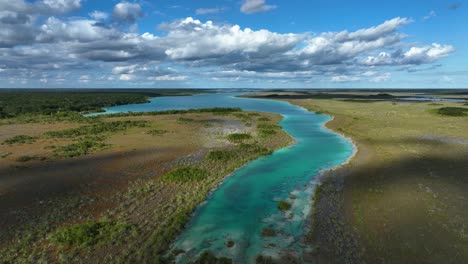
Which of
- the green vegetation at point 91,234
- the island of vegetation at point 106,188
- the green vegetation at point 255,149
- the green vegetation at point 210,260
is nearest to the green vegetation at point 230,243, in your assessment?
the island of vegetation at point 106,188

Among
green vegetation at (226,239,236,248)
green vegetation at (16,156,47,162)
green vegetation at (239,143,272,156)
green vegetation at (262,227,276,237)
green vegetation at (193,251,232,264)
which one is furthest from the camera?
green vegetation at (239,143,272,156)

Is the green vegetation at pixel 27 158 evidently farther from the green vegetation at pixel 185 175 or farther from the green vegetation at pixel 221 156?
the green vegetation at pixel 221 156

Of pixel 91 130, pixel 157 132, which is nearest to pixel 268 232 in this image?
pixel 157 132

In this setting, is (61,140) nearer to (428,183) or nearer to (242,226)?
(242,226)

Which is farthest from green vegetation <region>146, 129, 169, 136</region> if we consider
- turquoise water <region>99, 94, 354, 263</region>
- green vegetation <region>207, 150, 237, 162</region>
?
turquoise water <region>99, 94, 354, 263</region>

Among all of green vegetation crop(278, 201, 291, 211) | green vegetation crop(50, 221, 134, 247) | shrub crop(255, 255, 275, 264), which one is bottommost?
shrub crop(255, 255, 275, 264)

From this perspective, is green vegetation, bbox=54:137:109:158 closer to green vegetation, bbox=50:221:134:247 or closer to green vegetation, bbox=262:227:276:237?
green vegetation, bbox=50:221:134:247
